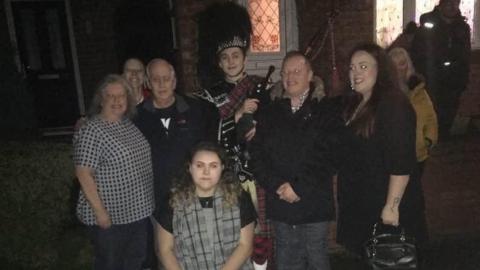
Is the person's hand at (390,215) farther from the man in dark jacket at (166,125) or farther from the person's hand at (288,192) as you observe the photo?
the man in dark jacket at (166,125)

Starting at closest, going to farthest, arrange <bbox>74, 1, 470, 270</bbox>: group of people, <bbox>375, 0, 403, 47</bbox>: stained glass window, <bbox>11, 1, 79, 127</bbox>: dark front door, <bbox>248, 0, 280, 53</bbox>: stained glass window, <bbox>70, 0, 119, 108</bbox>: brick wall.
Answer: <bbox>74, 1, 470, 270</bbox>: group of people → <bbox>248, 0, 280, 53</bbox>: stained glass window → <bbox>375, 0, 403, 47</bbox>: stained glass window → <bbox>11, 1, 79, 127</bbox>: dark front door → <bbox>70, 0, 119, 108</bbox>: brick wall

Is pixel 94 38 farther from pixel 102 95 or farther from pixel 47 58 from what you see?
pixel 102 95

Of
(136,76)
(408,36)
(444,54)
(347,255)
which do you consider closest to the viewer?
(136,76)

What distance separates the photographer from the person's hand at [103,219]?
281 cm

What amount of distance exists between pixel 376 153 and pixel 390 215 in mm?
360

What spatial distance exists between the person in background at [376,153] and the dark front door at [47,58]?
20.5 feet

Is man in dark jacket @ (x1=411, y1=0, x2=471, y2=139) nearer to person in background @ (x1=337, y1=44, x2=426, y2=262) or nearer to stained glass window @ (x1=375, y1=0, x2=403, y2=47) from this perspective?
stained glass window @ (x1=375, y1=0, x2=403, y2=47)

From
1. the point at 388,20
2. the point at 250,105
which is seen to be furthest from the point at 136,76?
the point at 388,20

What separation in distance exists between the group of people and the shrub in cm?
109

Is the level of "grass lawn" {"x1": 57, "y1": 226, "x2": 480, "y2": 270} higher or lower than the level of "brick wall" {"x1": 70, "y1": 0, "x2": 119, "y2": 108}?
lower

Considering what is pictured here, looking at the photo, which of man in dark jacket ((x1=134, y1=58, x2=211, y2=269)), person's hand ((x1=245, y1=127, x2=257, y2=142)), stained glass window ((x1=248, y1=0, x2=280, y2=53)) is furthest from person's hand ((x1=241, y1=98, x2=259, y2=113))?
stained glass window ((x1=248, y1=0, x2=280, y2=53))

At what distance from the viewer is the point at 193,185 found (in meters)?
2.61

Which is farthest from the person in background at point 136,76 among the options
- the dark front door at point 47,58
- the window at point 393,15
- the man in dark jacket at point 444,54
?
the dark front door at point 47,58

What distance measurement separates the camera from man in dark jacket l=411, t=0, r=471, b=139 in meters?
4.82
